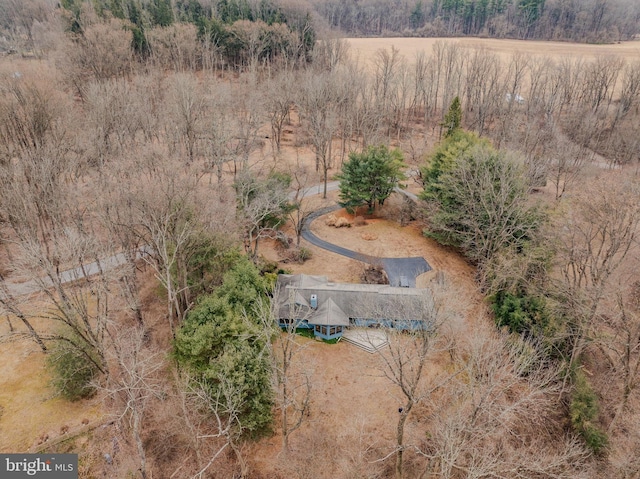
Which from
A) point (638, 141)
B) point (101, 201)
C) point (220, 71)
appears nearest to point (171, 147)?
point (101, 201)

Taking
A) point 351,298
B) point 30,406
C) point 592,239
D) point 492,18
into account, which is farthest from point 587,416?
point 492,18

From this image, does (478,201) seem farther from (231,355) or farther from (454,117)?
(231,355)

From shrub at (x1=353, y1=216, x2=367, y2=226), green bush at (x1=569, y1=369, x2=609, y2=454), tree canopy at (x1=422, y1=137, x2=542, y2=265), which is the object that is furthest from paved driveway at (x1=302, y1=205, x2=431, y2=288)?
green bush at (x1=569, y1=369, x2=609, y2=454)

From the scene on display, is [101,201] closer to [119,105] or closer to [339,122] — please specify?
[119,105]

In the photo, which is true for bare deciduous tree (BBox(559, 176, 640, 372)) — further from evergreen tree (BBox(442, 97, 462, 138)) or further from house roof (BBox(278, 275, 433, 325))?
evergreen tree (BBox(442, 97, 462, 138))

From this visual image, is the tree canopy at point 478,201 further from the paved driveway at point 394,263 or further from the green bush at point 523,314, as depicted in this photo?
the green bush at point 523,314
